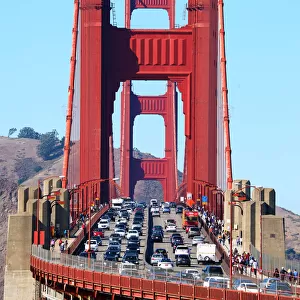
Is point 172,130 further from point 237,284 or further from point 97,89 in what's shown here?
point 237,284

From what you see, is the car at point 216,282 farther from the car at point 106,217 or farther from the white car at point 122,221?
the white car at point 122,221

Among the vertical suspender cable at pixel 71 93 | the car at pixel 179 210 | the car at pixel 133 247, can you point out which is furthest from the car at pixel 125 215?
the car at pixel 133 247

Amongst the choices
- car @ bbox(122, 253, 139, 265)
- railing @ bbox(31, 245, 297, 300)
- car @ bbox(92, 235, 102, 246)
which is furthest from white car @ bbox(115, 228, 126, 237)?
railing @ bbox(31, 245, 297, 300)

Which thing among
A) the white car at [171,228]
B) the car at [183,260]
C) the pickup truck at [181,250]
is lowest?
the car at [183,260]

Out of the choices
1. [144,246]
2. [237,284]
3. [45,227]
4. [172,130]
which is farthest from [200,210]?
[172,130]

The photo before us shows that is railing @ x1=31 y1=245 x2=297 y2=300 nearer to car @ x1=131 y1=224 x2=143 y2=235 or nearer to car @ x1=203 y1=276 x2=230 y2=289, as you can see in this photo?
car @ x1=203 y1=276 x2=230 y2=289
